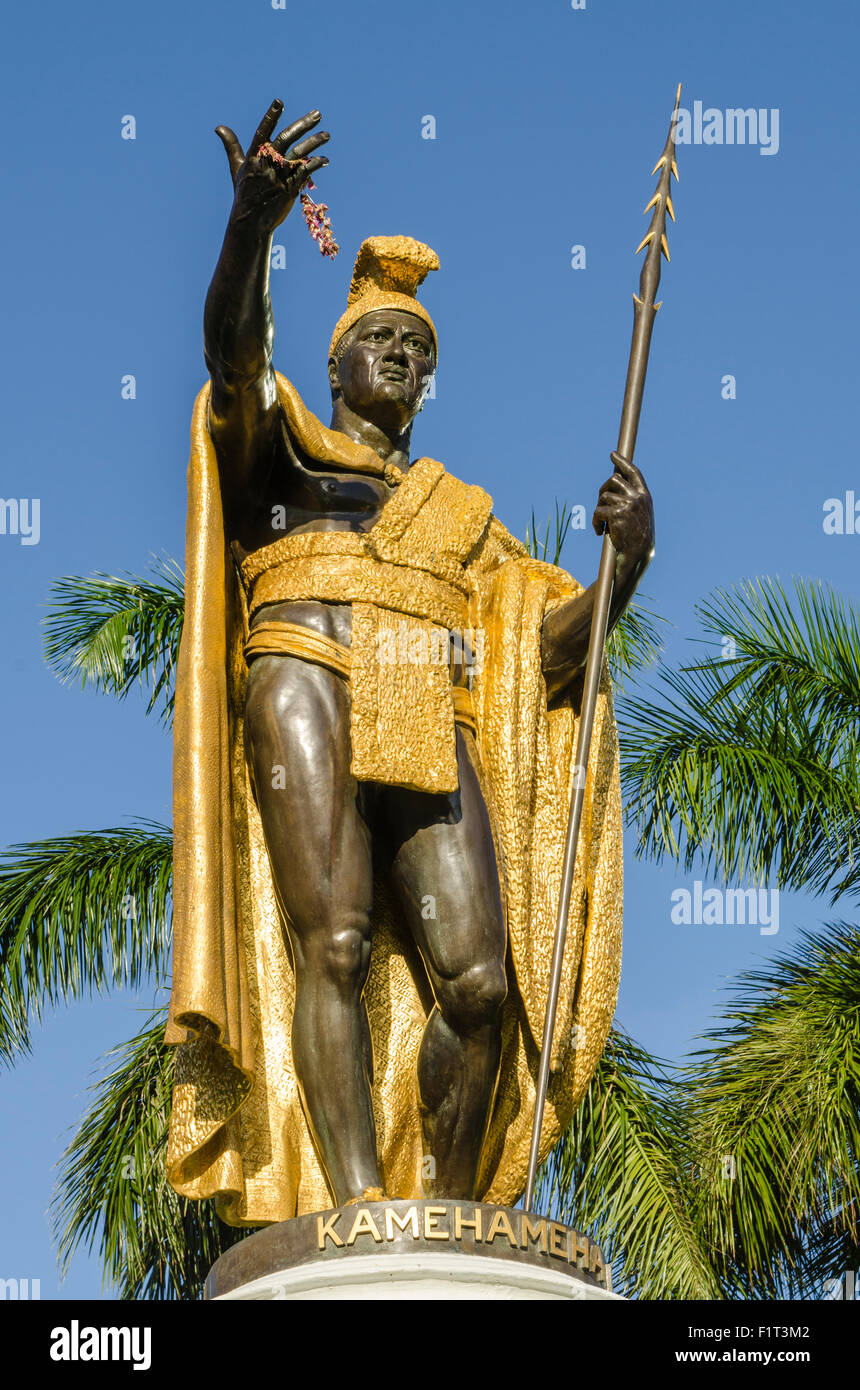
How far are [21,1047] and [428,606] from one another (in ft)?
19.7

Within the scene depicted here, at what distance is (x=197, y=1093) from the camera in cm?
825

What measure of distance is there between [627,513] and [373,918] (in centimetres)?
166

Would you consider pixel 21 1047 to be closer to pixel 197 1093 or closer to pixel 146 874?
pixel 146 874

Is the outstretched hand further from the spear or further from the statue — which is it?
the spear

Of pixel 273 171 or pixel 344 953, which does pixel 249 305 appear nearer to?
pixel 273 171

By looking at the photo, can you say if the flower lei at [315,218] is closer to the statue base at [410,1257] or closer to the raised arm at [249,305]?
the raised arm at [249,305]

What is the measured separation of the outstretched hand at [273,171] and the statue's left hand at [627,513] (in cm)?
153

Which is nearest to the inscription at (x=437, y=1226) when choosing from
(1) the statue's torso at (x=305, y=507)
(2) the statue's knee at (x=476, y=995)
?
(2) the statue's knee at (x=476, y=995)

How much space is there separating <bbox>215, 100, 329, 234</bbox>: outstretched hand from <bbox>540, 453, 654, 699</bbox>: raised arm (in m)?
1.54

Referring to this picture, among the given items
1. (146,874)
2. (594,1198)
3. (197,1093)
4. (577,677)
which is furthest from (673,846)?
(197,1093)

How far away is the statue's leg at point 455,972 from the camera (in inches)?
326

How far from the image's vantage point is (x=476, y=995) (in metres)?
8.24

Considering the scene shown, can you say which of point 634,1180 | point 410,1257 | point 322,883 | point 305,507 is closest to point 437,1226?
point 410,1257

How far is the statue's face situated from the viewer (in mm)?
9281
